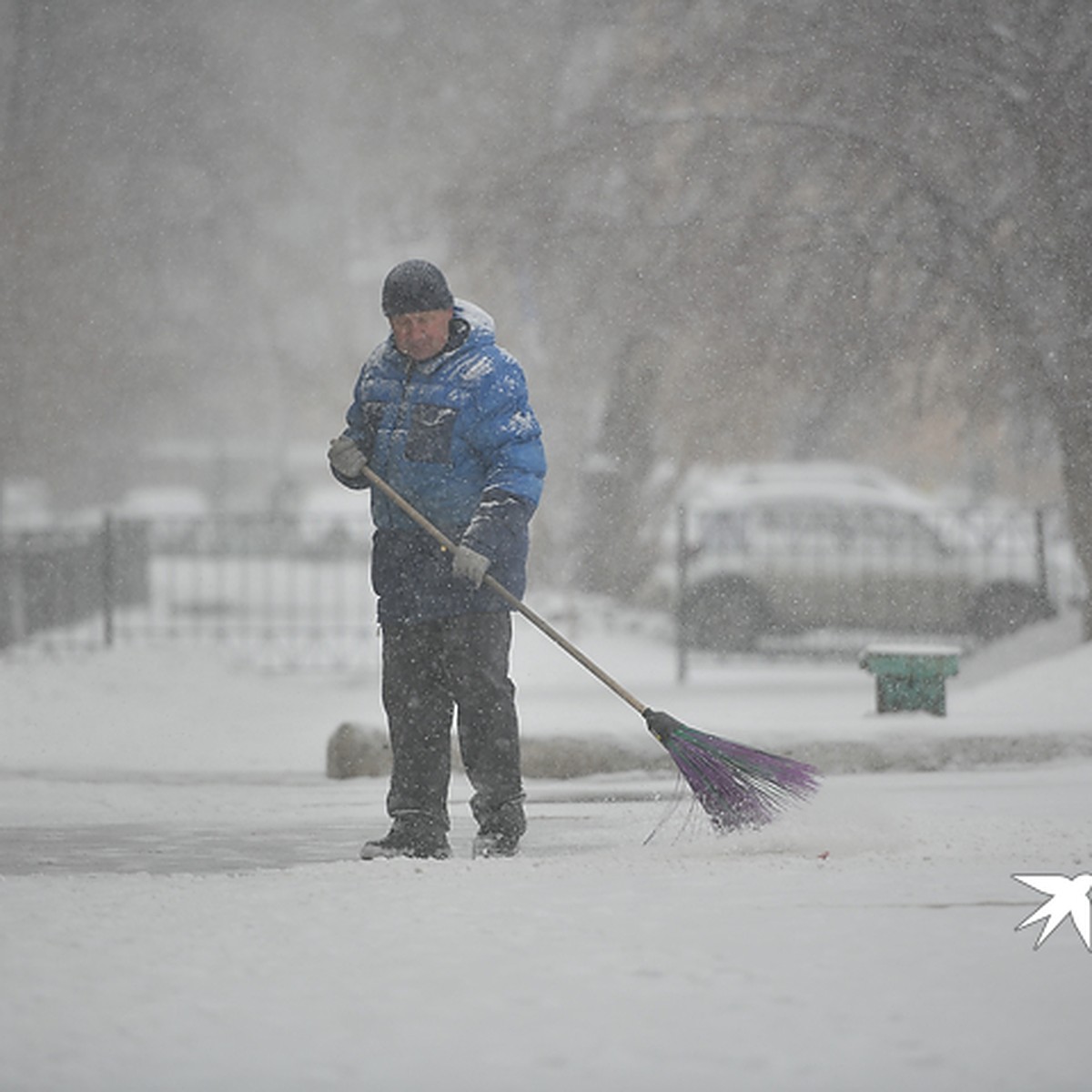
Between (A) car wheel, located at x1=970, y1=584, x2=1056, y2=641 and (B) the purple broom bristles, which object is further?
(A) car wheel, located at x1=970, y1=584, x2=1056, y2=641

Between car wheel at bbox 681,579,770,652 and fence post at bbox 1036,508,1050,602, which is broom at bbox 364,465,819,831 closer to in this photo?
fence post at bbox 1036,508,1050,602

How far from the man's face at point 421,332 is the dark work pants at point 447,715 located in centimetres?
80

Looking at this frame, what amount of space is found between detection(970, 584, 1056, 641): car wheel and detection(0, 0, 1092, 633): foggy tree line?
1215 mm

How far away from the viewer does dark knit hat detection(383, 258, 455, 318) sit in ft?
20.1

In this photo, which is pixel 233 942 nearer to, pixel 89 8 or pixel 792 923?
pixel 792 923

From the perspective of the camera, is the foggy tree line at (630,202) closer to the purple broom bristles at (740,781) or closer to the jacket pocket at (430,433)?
the purple broom bristles at (740,781)

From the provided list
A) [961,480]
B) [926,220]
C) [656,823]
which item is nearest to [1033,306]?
[926,220]

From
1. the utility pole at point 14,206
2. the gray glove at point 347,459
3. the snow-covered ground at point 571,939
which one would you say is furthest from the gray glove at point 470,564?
the utility pole at point 14,206

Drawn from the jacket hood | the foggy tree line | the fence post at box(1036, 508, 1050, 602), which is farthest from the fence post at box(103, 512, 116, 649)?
the jacket hood

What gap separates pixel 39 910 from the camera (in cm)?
489

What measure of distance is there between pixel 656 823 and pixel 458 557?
5.46 ft

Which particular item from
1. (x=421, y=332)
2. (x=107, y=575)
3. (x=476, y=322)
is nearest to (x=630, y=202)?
(x=107, y=575)

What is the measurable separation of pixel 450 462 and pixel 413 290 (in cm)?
52

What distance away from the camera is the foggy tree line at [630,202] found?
12773 millimetres
